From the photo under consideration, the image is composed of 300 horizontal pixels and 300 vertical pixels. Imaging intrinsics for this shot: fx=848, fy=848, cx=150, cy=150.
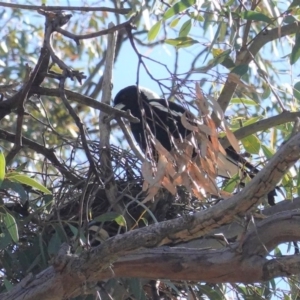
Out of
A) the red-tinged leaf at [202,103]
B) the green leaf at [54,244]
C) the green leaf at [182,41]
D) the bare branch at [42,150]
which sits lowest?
the green leaf at [54,244]

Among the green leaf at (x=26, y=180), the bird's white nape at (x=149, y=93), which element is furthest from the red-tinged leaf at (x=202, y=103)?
the bird's white nape at (x=149, y=93)

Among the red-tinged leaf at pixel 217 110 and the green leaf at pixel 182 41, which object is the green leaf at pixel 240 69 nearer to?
the green leaf at pixel 182 41

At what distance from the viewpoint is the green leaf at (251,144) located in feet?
7.99

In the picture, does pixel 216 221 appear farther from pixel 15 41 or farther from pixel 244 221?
pixel 15 41

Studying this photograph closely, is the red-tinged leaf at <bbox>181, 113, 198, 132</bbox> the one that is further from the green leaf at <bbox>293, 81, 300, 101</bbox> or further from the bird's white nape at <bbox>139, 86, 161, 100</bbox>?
the bird's white nape at <bbox>139, 86, 161, 100</bbox>

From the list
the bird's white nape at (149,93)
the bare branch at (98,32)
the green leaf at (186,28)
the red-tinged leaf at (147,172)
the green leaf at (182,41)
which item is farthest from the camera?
the bird's white nape at (149,93)

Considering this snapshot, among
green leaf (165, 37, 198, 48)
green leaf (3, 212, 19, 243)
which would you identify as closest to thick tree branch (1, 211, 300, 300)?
green leaf (3, 212, 19, 243)

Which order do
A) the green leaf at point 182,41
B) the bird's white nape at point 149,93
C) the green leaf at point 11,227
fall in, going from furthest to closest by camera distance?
the bird's white nape at point 149,93
the green leaf at point 182,41
the green leaf at point 11,227

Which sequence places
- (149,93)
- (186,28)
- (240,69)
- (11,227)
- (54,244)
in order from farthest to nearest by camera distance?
1. (149,93)
2. (186,28)
3. (240,69)
4. (54,244)
5. (11,227)

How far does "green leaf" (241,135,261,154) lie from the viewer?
244 centimetres

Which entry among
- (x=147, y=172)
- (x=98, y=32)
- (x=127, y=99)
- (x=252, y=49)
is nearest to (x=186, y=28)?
(x=252, y=49)

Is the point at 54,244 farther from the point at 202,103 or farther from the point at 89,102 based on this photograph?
the point at 202,103

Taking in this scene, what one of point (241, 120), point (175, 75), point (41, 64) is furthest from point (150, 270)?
A: point (241, 120)

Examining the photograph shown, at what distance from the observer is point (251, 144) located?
8.02 ft
